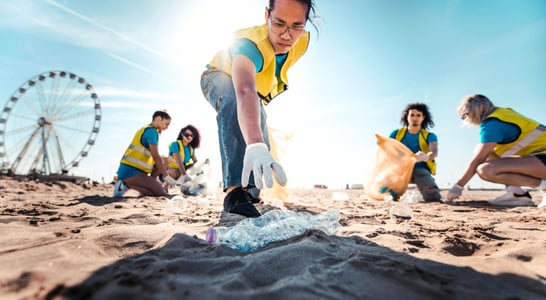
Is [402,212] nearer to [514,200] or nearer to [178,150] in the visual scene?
[514,200]

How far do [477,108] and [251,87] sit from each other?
3.73m

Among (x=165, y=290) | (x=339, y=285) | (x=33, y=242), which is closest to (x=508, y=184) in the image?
Answer: (x=339, y=285)

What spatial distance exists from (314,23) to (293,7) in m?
0.39

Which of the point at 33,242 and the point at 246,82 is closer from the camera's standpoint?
the point at 33,242

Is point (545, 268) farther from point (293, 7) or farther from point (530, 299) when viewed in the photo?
point (293, 7)

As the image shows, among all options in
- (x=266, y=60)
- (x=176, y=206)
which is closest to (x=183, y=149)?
(x=176, y=206)

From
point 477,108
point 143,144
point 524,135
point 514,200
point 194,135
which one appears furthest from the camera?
point 194,135

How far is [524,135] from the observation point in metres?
3.65

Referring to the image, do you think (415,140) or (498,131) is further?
(415,140)

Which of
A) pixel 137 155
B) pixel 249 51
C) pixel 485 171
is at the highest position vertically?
pixel 249 51

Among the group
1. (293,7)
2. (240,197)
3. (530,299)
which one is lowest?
(530,299)

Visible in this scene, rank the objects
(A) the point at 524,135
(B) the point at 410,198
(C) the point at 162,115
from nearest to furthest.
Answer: (A) the point at 524,135 → (B) the point at 410,198 → (C) the point at 162,115

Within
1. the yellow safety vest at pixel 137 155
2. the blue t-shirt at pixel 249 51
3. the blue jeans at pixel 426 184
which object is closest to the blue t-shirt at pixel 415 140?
the blue jeans at pixel 426 184

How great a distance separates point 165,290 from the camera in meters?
0.72
